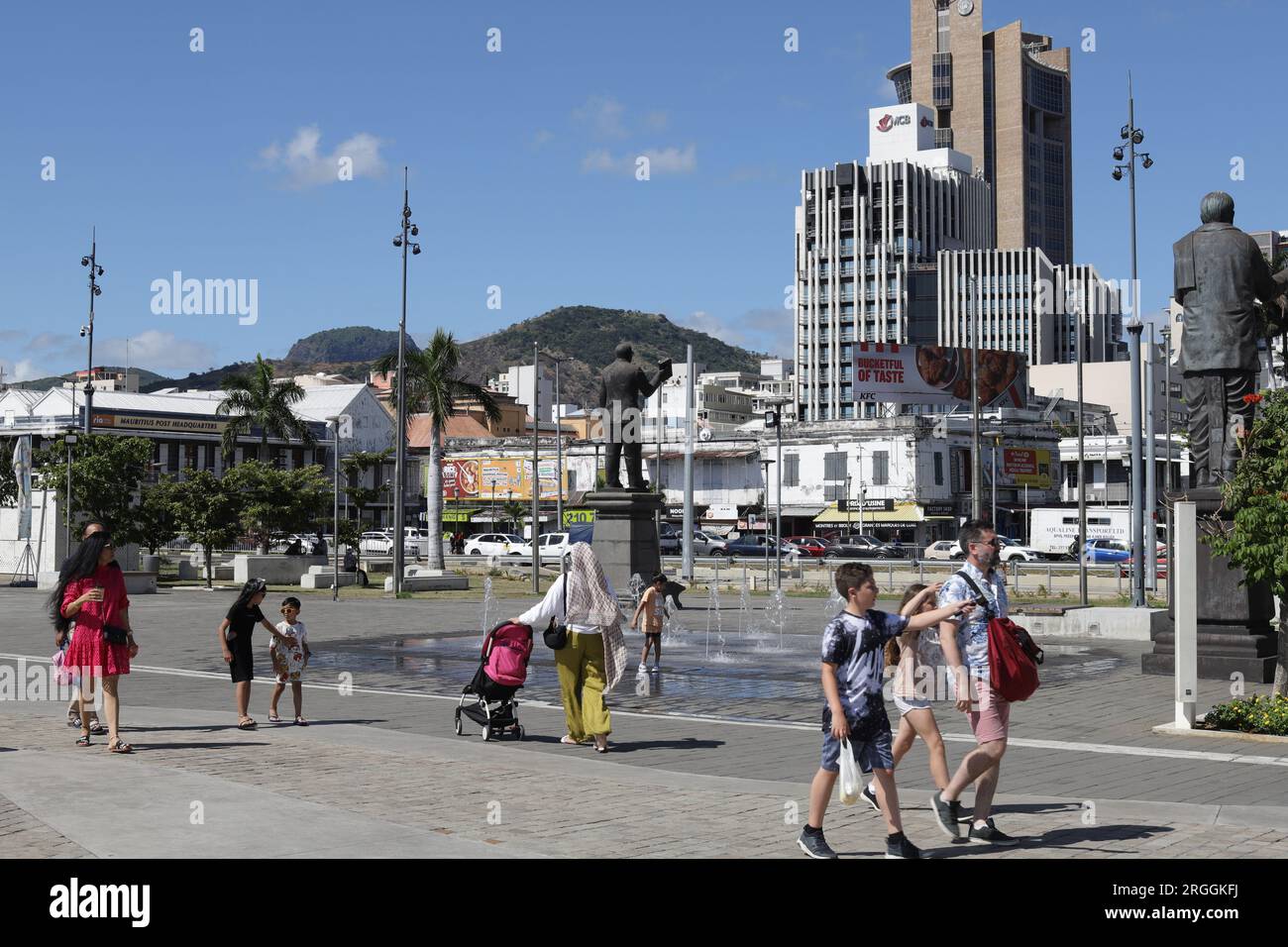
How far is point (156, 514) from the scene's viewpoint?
46562mm

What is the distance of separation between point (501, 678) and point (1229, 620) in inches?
344

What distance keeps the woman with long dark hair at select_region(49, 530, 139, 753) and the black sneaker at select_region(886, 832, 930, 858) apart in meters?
6.72

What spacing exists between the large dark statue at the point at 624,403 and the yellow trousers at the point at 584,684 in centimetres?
1278

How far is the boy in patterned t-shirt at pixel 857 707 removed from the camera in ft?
23.8

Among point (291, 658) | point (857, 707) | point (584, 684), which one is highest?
point (857, 707)

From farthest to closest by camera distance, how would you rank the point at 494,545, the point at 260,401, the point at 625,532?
1. the point at 260,401
2. the point at 494,545
3. the point at 625,532

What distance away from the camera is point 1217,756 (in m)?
11.0

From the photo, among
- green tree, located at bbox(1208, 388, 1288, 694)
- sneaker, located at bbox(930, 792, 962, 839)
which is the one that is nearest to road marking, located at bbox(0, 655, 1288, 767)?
green tree, located at bbox(1208, 388, 1288, 694)

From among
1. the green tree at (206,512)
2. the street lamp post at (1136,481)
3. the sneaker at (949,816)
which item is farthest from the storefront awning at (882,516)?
the sneaker at (949,816)

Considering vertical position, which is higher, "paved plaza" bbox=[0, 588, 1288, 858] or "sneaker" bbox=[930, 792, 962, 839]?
"sneaker" bbox=[930, 792, 962, 839]

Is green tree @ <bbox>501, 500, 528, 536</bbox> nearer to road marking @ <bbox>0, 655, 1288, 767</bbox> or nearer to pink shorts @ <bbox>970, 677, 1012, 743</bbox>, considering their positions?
road marking @ <bbox>0, 655, 1288, 767</bbox>

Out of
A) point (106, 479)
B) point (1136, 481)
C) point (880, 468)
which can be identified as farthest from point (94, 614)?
point (880, 468)

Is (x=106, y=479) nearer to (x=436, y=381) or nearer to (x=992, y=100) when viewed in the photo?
(x=436, y=381)

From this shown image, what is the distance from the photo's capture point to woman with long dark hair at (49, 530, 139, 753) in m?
11.4
